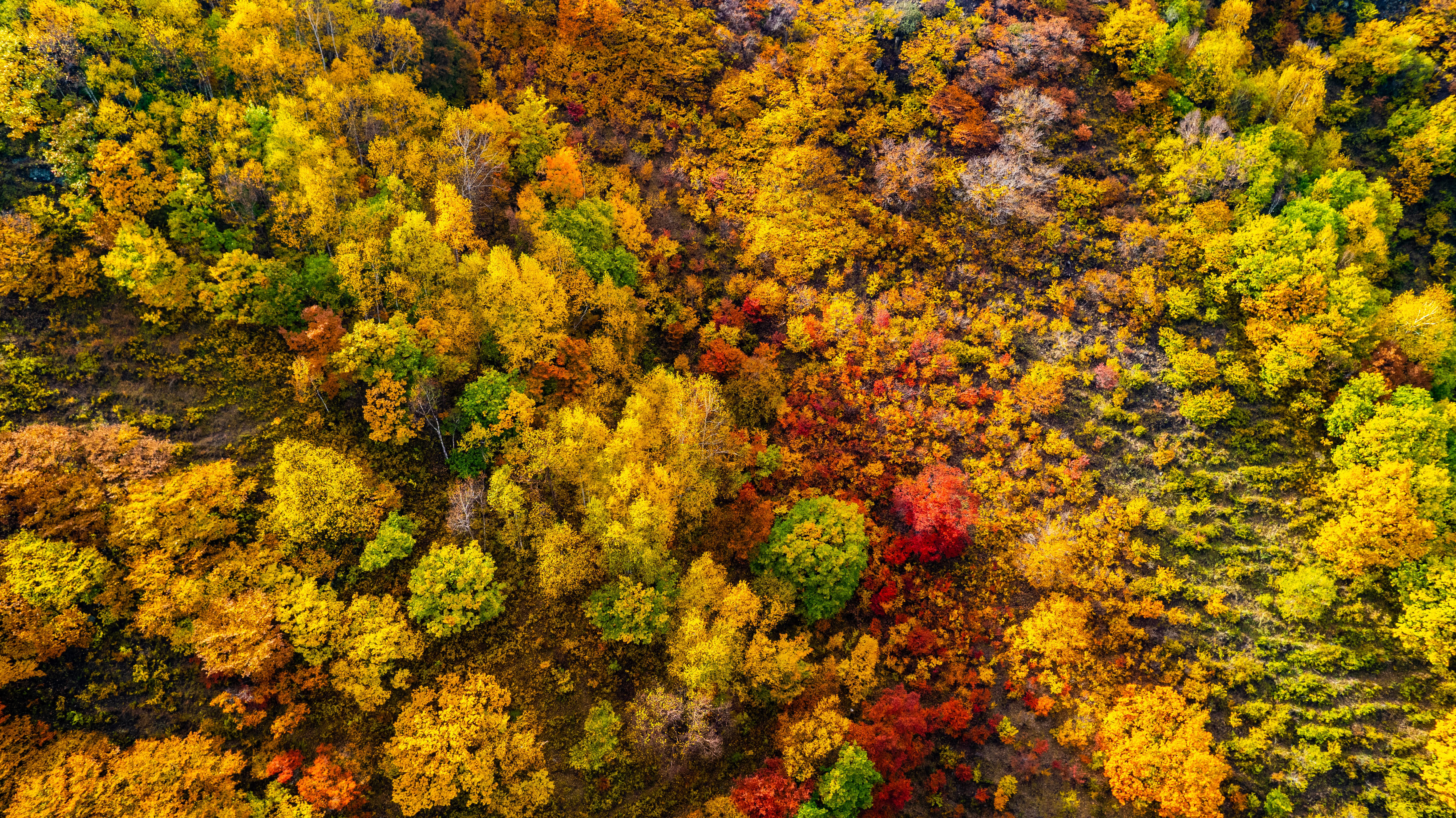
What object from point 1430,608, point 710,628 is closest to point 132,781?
point 710,628

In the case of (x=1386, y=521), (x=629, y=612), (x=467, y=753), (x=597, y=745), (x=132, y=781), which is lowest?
(x=132, y=781)

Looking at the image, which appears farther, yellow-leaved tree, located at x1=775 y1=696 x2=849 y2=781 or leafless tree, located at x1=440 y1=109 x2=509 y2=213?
leafless tree, located at x1=440 y1=109 x2=509 y2=213

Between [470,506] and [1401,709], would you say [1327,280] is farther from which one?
[470,506]

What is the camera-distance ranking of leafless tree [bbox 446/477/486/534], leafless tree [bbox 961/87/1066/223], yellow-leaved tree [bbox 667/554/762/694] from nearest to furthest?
yellow-leaved tree [bbox 667/554/762/694], leafless tree [bbox 446/477/486/534], leafless tree [bbox 961/87/1066/223]

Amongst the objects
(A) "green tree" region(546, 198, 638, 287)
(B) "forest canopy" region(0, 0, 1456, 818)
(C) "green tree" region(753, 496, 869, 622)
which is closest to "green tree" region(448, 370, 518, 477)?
(B) "forest canopy" region(0, 0, 1456, 818)

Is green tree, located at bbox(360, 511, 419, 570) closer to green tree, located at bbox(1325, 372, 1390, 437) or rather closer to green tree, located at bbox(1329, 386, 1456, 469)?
green tree, located at bbox(1329, 386, 1456, 469)

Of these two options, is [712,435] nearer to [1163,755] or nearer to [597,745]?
[597,745]

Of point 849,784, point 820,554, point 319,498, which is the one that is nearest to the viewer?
point 849,784
